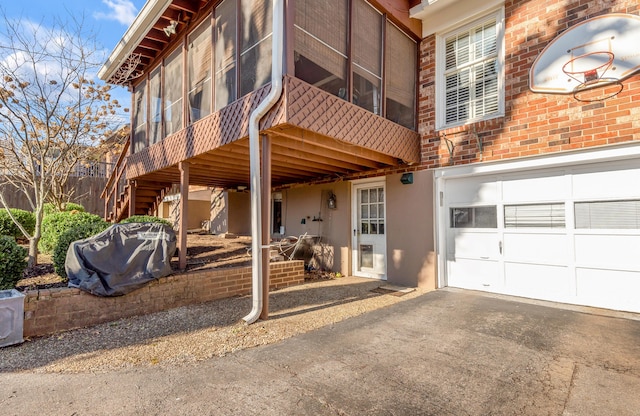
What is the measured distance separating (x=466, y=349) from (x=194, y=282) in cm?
388

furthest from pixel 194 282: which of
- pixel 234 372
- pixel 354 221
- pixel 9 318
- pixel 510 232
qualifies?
pixel 510 232

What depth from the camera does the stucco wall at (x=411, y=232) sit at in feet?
20.0

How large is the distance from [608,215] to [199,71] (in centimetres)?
704

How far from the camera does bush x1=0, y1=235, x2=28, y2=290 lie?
393 cm

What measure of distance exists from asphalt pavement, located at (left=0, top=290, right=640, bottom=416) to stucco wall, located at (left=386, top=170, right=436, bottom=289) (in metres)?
2.22

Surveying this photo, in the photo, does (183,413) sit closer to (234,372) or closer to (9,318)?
(234,372)

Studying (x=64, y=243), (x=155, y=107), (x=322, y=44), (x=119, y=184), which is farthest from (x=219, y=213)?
(x=322, y=44)

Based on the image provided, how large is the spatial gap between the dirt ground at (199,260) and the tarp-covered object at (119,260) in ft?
2.14

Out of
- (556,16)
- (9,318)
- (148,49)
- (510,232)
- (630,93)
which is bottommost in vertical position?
(9,318)

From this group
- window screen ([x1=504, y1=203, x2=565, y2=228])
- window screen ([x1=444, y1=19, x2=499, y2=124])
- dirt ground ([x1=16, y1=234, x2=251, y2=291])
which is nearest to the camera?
dirt ground ([x1=16, y1=234, x2=251, y2=291])

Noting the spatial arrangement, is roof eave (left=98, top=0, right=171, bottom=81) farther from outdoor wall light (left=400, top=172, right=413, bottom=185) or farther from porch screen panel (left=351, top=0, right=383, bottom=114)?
outdoor wall light (left=400, top=172, right=413, bottom=185)

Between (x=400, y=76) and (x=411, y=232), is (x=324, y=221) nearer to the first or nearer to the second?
(x=411, y=232)

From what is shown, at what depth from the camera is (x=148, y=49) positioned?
7188mm

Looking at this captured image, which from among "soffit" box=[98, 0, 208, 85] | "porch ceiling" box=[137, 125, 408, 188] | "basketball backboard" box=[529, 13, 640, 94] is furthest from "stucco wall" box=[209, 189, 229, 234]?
"basketball backboard" box=[529, 13, 640, 94]
